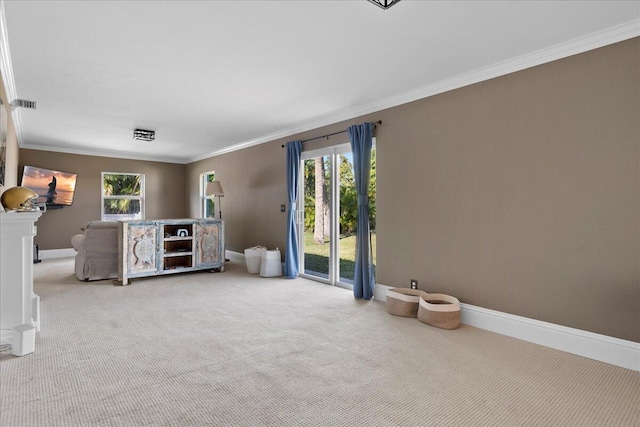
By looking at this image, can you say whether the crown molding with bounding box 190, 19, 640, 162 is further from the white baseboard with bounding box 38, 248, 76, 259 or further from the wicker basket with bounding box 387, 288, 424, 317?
the white baseboard with bounding box 38, 248, 76, 259

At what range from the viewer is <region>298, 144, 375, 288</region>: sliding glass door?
4898mm

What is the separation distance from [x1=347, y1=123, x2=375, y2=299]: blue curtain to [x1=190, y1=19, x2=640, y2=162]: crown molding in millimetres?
324

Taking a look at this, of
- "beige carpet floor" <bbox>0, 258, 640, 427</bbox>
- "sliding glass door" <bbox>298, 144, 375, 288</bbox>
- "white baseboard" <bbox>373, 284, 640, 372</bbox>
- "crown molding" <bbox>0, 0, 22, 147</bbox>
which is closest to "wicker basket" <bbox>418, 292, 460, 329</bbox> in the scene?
"beige carpet floor" <bbox>0, 258, 640, 427</bbox>

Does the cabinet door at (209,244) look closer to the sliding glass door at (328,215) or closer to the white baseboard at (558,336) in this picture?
the sliding glass door at (328,215)

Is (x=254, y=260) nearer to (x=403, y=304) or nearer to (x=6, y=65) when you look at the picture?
(x=403, y=304)

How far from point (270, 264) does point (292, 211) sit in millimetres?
945

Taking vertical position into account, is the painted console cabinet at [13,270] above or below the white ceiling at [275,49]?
below

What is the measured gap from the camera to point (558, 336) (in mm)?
2842

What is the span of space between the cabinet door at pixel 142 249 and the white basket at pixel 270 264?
1656mm

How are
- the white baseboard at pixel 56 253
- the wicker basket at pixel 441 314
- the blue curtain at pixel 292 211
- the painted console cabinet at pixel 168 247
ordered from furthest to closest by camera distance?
the white baseboard at pixel 56 253 → the blue curtain at pixel 292 211 → the painted console cabinet at pixel 168 247 → the wicker basket at pixel 441 314

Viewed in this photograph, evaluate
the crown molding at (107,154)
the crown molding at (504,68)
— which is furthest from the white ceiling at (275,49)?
the crown molding at (107,154)

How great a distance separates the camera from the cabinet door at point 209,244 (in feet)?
19.4

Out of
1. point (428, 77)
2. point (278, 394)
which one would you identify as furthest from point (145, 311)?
point (428, 77)

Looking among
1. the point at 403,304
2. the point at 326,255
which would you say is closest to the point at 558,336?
the point at 403,304
